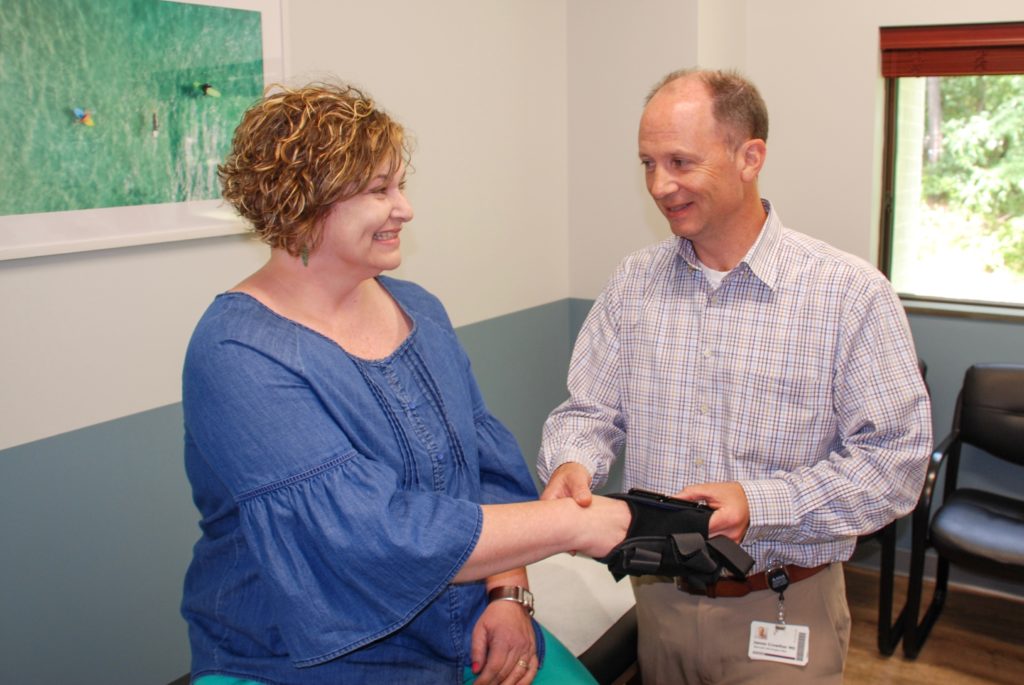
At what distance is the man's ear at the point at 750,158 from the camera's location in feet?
6.61

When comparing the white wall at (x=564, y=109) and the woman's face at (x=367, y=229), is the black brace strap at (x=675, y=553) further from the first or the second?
the white wall at (x=564, y=109)

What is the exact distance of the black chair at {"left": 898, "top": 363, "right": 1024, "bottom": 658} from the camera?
3332mm

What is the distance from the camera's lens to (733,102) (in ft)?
6.59

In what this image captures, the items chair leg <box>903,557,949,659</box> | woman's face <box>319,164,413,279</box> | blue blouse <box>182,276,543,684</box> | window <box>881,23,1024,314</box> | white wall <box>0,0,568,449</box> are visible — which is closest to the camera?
blue blouse <box>182,276,543,684</box>

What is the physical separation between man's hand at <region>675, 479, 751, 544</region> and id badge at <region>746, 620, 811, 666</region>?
10.3 inches

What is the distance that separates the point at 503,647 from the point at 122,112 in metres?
1.71

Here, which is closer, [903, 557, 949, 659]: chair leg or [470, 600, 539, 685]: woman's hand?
[470, 600, 539, 685]: woman's hand

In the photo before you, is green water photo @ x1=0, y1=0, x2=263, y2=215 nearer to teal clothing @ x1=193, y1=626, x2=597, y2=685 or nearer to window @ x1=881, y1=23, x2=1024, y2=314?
teal clothing @ x1=193, y1=626, x2=597, y2=685

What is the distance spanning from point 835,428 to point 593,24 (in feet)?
8.79

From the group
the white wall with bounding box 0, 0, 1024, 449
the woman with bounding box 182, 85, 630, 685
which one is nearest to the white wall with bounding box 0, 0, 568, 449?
the white wall with bounding box 0, 0, 1024, 449

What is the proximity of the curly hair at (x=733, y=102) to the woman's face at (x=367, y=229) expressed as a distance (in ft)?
2.33

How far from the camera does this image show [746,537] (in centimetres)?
187

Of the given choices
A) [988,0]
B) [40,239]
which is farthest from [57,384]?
[988,0]

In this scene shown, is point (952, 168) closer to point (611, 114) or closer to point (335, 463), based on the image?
point (611, 114)
